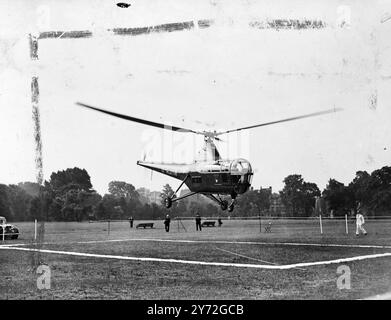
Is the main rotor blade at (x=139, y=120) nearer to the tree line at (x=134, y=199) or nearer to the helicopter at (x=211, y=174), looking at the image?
the helicopter at (x=211, y=174)

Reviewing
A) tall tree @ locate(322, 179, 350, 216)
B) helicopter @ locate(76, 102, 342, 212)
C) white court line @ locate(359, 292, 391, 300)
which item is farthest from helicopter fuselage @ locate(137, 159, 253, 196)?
white court line @ locate(359, 292, 391, 300)

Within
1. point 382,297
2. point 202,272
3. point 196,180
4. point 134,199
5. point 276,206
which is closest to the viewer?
point 382,297

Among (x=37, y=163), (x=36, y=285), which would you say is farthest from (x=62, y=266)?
(x=37, y=163)

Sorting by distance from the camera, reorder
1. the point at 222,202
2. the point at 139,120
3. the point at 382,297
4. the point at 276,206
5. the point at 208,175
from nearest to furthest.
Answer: the point at 382,297, the point at 139,120, the point at 208,175, the point at 222,202, the point at 276,206

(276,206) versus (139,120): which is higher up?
(139,120)

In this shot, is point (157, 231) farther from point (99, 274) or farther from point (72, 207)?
point (99, 274)

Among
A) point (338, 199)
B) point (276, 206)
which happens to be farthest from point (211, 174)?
point (338, 199)

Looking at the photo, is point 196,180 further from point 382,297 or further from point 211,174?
point 382,297

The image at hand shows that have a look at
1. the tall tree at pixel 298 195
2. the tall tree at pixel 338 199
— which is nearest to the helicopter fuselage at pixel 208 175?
the tall tree at pixel 298 195
